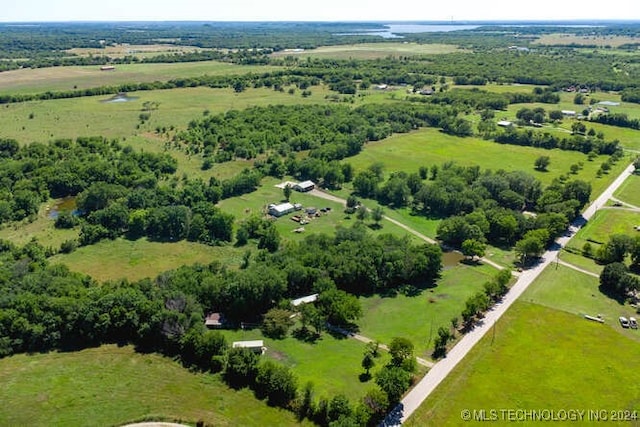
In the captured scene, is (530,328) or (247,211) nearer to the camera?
(530,328)

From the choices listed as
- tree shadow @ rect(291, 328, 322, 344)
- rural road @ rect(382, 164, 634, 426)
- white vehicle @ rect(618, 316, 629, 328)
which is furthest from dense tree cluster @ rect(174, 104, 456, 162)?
white vehicle @ rect(618, 316, 629, 328)

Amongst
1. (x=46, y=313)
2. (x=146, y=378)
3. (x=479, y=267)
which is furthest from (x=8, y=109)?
(x=479, y=267)

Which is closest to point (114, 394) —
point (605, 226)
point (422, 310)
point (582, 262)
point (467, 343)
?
point (422, 310)

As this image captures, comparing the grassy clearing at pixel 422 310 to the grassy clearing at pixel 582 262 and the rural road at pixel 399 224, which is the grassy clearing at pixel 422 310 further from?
the grassy clearing at pixel 582 262

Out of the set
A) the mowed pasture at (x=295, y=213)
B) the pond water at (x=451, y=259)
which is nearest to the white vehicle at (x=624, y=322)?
the pond water at (x=451, y=259)

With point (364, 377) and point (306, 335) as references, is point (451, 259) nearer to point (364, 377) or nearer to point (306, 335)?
point (306, 335)

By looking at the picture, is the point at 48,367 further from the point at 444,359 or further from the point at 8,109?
the point at 8,109
